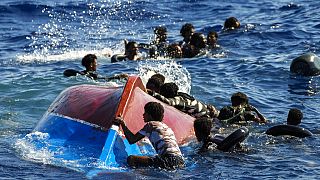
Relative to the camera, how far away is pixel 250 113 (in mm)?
13266

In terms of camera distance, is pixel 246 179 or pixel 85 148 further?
pixel 85 148

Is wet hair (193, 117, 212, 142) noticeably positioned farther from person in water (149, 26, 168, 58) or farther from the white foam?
the white foam

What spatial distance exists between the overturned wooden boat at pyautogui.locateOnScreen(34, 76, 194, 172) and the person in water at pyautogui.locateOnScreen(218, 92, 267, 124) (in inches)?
34.1

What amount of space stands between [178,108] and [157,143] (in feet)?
9.62

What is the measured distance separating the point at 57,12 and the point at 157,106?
64.2ft

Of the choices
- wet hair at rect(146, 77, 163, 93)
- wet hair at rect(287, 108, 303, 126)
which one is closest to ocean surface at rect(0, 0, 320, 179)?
wet hair at rect(287, 108, 303, 126)

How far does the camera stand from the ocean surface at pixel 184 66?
34.1 feet

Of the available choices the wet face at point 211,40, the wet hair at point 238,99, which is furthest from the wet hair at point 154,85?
the wet face at point 211,40

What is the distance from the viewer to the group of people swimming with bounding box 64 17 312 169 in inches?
389

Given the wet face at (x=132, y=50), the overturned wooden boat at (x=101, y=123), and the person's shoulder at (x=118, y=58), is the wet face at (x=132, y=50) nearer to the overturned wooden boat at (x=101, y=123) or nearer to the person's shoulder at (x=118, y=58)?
the person's shoulder at (x=118, y=58)

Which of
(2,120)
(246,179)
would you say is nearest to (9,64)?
(2,120)

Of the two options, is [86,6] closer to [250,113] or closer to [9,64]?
[9,64]

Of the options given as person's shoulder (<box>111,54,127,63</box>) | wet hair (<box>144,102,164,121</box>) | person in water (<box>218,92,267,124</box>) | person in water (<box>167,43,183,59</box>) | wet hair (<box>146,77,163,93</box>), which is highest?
wet hair (<box>144,102,164,121</box>)

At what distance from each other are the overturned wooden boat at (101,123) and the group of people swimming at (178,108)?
1.07ft
